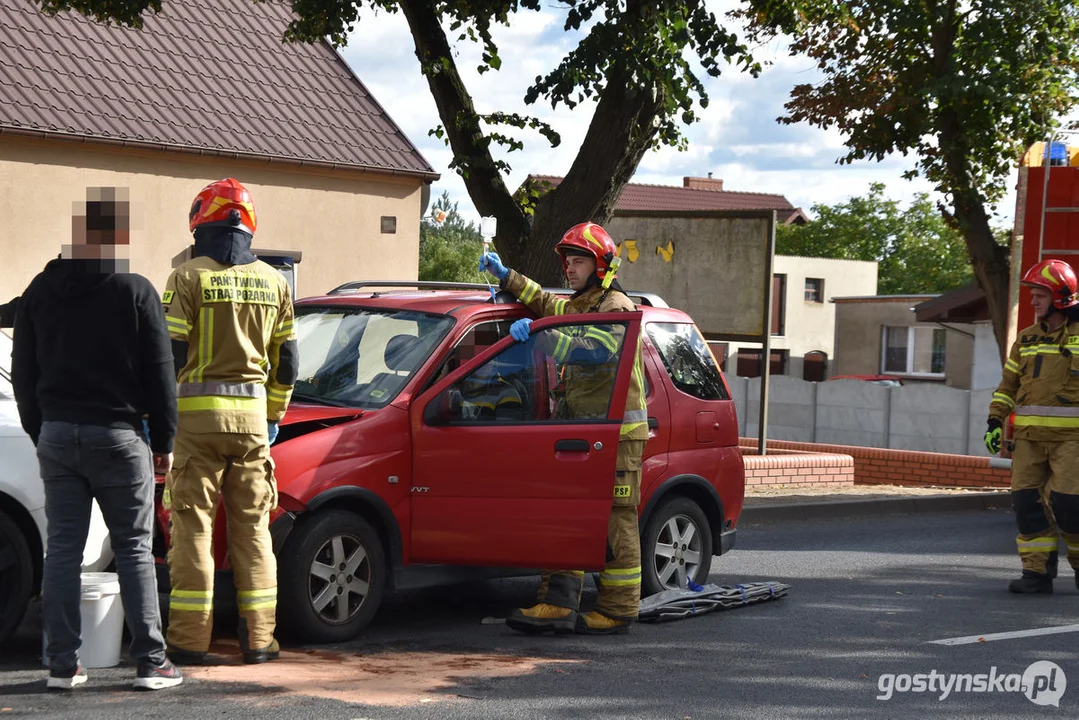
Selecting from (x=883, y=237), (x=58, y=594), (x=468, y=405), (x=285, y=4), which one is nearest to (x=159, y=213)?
(x=285, y=4)

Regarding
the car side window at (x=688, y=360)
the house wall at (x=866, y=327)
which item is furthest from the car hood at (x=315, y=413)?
the house wall at (x=866, y=327)

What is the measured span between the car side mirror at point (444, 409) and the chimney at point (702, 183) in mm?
62590

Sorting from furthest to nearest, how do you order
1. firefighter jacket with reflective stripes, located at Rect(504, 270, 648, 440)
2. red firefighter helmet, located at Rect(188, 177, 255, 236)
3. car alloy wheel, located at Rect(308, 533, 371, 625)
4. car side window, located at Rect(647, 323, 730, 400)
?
car side window, located at Rect(647, 323, 730, 400), firefighter jacket with reflective stripes, located at Rect(504, 270, 648, 440), car alloy wheel, located at Rect(308, 533, 371, 625), red firefighter helmet, located at Rect(188, 177, 255, 236)

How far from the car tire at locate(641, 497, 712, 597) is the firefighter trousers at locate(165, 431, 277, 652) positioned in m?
2.55

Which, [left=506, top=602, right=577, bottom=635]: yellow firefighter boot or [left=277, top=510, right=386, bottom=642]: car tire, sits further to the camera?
[left=506, top=602, right=577, bottom=635]: yellow firefighter boot

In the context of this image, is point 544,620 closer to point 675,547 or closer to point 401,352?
point 675,547

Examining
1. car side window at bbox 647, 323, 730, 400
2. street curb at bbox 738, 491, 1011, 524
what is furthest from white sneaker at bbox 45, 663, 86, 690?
street curb at bbox 738, 491, 1011, 524

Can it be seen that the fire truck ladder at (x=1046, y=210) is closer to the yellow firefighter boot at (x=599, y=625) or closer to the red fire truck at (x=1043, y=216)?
the red fire truck at (x=1043, y=216)

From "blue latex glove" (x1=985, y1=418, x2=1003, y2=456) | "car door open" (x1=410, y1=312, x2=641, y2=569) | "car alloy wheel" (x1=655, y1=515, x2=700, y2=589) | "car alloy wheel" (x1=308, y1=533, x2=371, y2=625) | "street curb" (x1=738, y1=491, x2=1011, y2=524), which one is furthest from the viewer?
"street curb" (x1=738, y1=491, x2=1011, y2=524)

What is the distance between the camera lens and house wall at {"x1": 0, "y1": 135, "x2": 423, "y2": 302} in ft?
60.2

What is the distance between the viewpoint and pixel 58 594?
5.37 meters

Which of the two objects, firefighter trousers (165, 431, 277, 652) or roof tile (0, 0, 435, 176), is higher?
roof tile (0, 0, 435, 176)

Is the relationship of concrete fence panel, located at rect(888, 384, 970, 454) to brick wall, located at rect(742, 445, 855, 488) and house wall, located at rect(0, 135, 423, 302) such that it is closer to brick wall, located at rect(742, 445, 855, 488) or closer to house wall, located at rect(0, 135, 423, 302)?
house wall, located at rect(0, 135, 423, 302)

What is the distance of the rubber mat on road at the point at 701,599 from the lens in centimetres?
756
